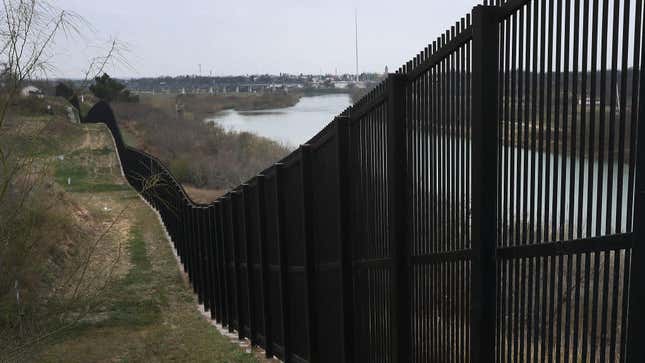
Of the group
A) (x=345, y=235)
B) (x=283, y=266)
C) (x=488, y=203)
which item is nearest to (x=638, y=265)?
(x=488, y=203)

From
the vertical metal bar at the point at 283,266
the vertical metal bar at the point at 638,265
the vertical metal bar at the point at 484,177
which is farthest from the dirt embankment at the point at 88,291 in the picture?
the vertical metal bar at the point at 638,265

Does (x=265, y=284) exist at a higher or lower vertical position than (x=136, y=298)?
higher

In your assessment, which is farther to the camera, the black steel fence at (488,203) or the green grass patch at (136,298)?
the green grass patch at (136,298)

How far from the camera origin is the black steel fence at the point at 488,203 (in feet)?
8.18

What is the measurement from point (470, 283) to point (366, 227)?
5.47 feet

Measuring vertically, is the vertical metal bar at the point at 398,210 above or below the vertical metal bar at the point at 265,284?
above

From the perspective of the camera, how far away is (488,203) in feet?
10.6

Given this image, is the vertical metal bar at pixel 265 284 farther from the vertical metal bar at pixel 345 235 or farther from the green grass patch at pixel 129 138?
the green grass patch at pixel 129 138

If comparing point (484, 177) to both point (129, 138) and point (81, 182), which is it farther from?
point (129, 138)

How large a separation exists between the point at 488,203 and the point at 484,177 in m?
0.14

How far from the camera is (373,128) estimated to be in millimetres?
4816

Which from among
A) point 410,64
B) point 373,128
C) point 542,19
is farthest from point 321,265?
point 542,19

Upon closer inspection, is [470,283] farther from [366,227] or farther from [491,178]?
[366,227]

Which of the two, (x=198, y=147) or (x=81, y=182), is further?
(x=198, y=147)
